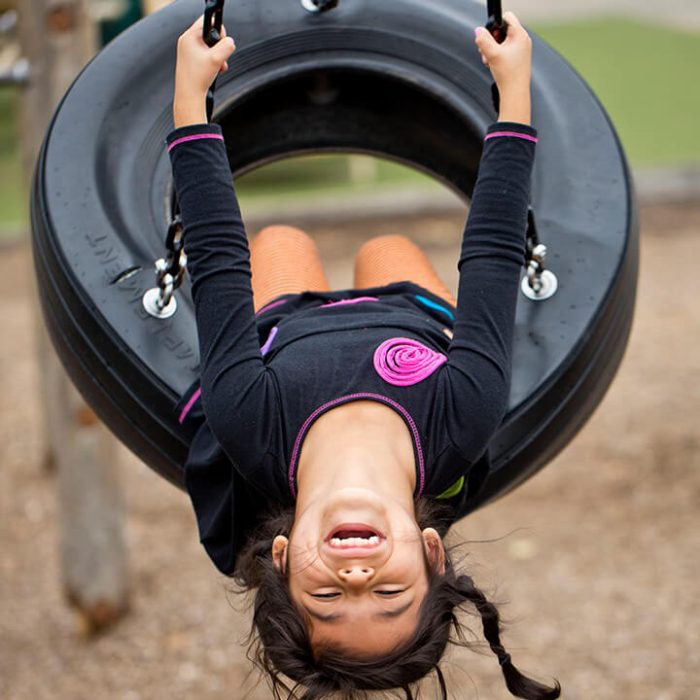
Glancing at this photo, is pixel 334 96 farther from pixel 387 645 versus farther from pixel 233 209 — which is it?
pixel 387 645

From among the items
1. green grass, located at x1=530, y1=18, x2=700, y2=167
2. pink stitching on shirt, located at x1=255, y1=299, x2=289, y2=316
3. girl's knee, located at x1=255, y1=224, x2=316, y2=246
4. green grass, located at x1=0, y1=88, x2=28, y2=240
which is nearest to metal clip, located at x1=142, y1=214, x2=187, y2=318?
pink stitching on shirt, located at x1=255, y1=299, x2=289, y2=316

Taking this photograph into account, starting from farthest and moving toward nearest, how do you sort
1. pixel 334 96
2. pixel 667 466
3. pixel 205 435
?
pixel 667 466 < pixel 334 96 < pixel 205 435

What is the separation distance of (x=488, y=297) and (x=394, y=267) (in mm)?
491

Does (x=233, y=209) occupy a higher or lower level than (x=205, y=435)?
higher

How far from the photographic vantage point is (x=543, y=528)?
11.1ft

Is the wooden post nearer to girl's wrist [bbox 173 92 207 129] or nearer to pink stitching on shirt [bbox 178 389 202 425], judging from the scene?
pink stitching on shirt [bbox 178 389 202 425]

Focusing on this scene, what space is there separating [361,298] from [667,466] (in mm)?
2191

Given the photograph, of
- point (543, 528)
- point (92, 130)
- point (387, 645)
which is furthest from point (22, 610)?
point (387, 645)

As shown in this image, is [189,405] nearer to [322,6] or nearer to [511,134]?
[511,134]

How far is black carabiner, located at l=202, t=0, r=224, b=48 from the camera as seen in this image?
4.67ft

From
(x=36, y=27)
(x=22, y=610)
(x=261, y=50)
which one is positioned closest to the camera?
(x=261, y=50)

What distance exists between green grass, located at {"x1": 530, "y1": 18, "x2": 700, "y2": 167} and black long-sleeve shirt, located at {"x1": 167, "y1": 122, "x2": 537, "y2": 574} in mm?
5135

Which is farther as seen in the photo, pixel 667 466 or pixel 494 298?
pixel 667 466

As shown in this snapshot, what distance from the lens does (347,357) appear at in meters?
1.46
